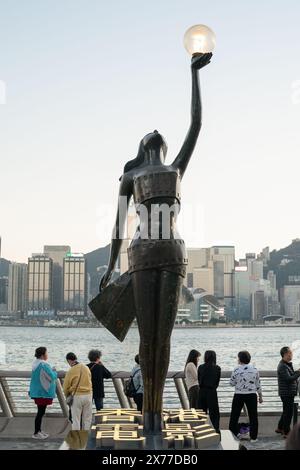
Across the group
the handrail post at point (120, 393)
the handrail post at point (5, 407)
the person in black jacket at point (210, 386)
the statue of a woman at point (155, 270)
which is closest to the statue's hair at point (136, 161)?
the statue of a woman at point (155, 270)

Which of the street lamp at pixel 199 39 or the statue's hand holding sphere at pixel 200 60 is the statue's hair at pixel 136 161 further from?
the street lamp at pixel 199 39

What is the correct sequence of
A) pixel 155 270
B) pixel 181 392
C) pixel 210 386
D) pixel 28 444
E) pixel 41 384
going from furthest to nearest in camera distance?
pixel 181 392 → pixel 41 384 → pixel 28 444 → pixel 210 386 → pixel 155 270

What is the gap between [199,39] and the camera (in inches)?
222

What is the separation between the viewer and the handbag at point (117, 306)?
224 inches

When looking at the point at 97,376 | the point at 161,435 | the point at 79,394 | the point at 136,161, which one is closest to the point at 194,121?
the point at 136,161

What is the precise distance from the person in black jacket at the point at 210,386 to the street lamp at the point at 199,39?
162 inches

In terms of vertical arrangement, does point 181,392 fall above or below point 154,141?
below

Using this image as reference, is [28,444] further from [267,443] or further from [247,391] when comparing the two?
[267,443]

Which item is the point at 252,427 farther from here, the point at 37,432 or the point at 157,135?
the point at 157,135

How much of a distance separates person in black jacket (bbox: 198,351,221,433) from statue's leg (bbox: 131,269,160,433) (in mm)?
2753

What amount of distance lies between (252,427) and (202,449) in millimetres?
4002

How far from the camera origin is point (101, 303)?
5.80 metres

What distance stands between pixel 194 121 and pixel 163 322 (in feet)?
6.39

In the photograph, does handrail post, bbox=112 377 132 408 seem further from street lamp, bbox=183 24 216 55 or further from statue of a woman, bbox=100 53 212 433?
street lamp, bbox=183 24 216 55
